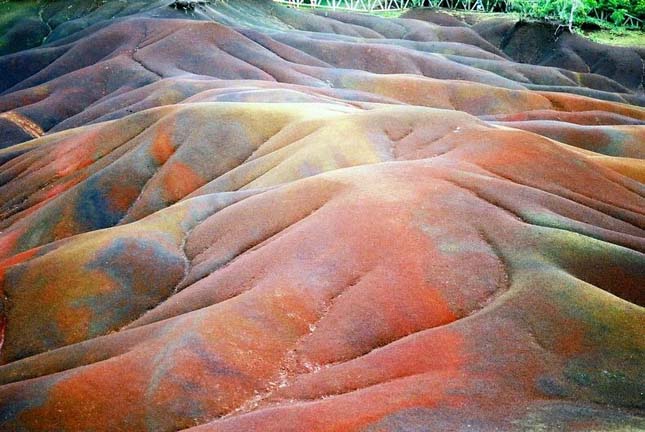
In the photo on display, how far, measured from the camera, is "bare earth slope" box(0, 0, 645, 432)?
449 inches

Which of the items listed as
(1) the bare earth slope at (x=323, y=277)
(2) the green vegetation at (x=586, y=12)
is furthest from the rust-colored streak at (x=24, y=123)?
(2) the green vegetation at (x=586, y=12)

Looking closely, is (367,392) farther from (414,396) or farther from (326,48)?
(326,48)

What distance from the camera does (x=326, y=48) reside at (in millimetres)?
55281


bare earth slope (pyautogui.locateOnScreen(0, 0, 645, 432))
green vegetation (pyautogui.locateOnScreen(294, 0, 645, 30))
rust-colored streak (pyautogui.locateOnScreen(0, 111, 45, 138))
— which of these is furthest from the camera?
green vegetation (pyautogui.locateOnScreen(294, 0, 645, 30))

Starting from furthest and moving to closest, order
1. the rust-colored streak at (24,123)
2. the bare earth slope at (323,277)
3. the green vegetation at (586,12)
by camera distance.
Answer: the green vegetation at (586,12) → the rust-colored streak at (24,123) → the bare earth slope at (323,277)

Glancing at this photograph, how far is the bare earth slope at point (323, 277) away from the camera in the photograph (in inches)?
449

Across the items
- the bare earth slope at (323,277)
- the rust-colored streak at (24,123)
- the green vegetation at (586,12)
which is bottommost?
the rust-colored streak at (24,123)

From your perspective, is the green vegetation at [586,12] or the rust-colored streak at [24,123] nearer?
the rust-colored streak at [24,123]

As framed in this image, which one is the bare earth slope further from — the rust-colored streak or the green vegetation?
the green vegetation

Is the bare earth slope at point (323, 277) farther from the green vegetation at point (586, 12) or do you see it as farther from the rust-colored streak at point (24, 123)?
the green vegetation at point (586, 12)

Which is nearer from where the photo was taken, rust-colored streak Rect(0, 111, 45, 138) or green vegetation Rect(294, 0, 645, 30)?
rust-colored streak Rect(0, 111, 45, 138)

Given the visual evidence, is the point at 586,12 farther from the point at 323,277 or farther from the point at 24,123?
the point at 323,277

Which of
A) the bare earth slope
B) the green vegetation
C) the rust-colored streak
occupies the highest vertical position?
the green vegetation

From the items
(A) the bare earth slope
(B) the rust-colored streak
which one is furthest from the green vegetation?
(B) the rust-colored streak
